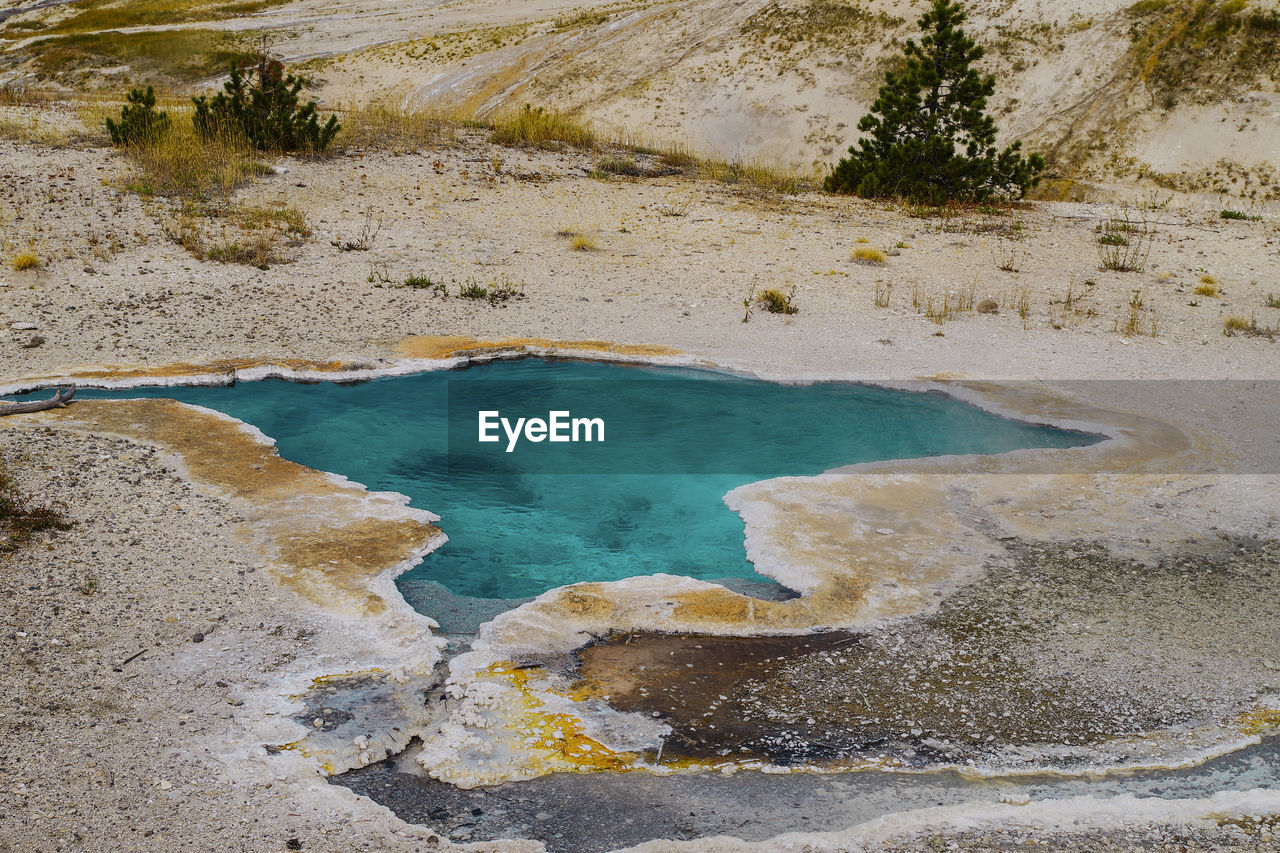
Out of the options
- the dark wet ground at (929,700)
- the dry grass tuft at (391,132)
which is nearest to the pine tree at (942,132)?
the dry grass tuft at (391,132)

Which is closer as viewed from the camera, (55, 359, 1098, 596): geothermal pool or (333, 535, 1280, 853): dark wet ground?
(333, 535, 1280, 853): dark wet ground

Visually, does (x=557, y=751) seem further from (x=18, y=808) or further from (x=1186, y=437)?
(x=1186, y=437)

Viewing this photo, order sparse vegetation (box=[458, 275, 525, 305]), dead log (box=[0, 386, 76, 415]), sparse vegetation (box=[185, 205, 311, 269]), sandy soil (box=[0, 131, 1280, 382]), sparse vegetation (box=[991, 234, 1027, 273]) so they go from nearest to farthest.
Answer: dead log (box=[0, 386, 76, 415]) → sandy soil (box=[0, 131, 1280, 382]) → sparse vegetation (box=[458, 275, 525, 305]) → sparse vegetation (box=[185, 205, 311, 269]) → sparse vegetation (box=[991, 234, 1027, 273])

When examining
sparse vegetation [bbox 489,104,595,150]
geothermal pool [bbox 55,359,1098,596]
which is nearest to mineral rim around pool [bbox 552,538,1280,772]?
geothermal pool [bbox 55,359,1098,596]

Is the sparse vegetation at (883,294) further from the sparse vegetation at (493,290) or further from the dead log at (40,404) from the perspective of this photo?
the dead log at (40,404)

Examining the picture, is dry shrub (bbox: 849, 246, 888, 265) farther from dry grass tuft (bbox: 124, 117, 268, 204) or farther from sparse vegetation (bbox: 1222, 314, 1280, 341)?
dry grass tuft (bbox: 124, 117, 268, 204)

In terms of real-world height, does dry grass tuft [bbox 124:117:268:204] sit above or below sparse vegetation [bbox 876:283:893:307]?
above

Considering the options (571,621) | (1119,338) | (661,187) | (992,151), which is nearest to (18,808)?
(571,621)
